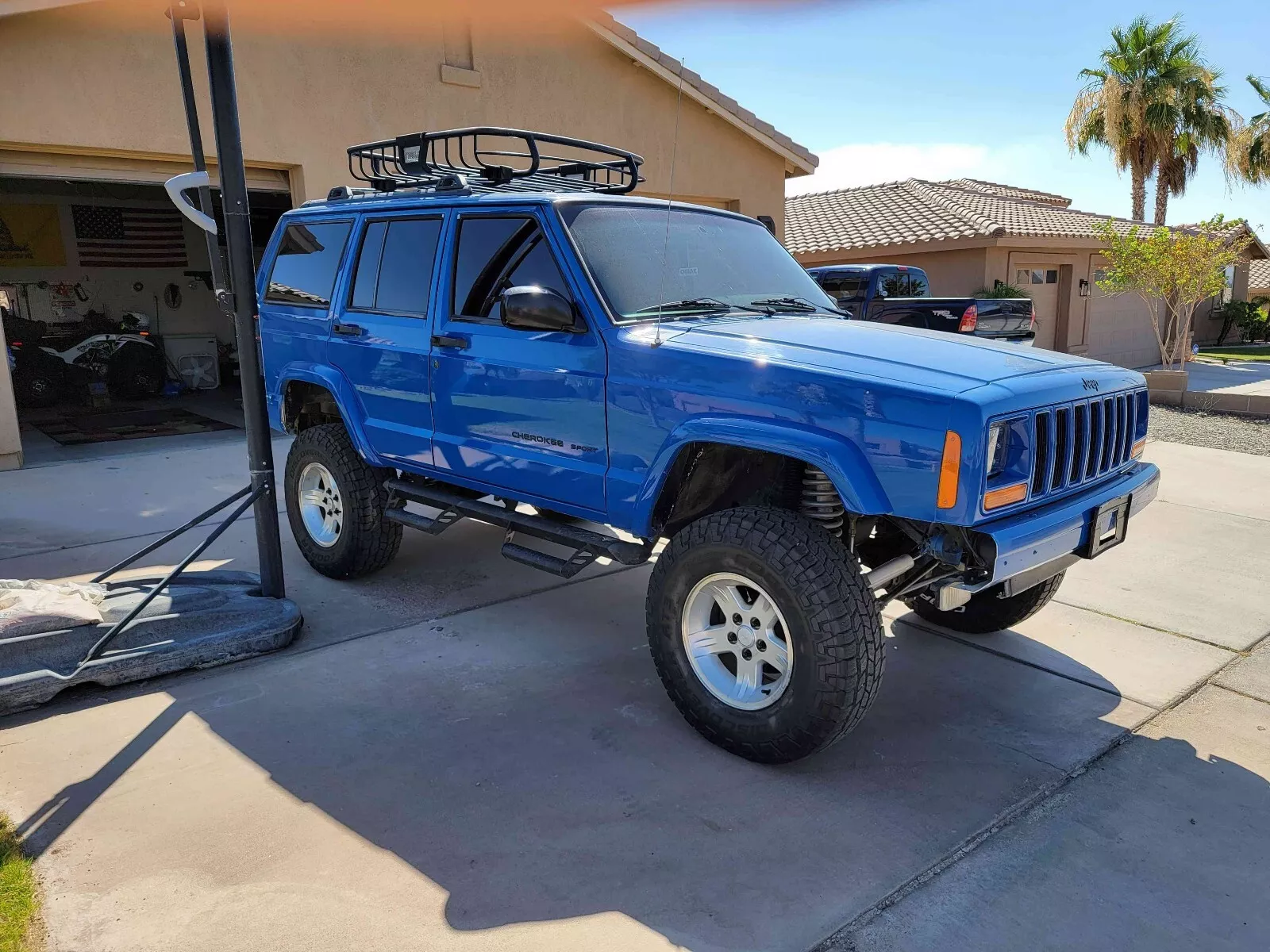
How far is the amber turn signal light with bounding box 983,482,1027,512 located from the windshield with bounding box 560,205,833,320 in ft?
4.99

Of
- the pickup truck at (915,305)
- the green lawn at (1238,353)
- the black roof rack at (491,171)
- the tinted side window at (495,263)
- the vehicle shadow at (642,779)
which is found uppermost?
the black roof rack at (491,171)

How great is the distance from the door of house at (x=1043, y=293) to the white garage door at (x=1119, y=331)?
1.19 meters

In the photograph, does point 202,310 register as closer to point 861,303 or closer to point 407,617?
point 861,303

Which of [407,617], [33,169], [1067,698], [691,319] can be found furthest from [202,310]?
[1067,698]

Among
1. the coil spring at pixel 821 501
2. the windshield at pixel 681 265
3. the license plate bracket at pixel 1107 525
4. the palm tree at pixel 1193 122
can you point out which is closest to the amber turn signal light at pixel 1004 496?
the license plate bracket at pixel 1107 525

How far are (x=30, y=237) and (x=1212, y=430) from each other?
1800 cm

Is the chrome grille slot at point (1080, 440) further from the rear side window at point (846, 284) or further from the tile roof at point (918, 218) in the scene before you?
the tile roof at point (918, 218)

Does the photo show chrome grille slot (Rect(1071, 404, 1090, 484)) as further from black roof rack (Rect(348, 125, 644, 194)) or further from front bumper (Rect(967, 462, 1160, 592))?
black roof rack (Rect(348, 125, 644, 194))

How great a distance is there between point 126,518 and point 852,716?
622 centimetres

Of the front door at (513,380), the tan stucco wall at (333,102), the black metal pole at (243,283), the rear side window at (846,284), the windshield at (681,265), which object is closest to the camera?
the front door at (513,380)

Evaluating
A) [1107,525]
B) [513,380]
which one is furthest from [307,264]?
[1107,525]

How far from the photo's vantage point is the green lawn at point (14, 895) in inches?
104

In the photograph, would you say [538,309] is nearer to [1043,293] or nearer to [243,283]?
[243,283]

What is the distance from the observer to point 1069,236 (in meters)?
20.1
